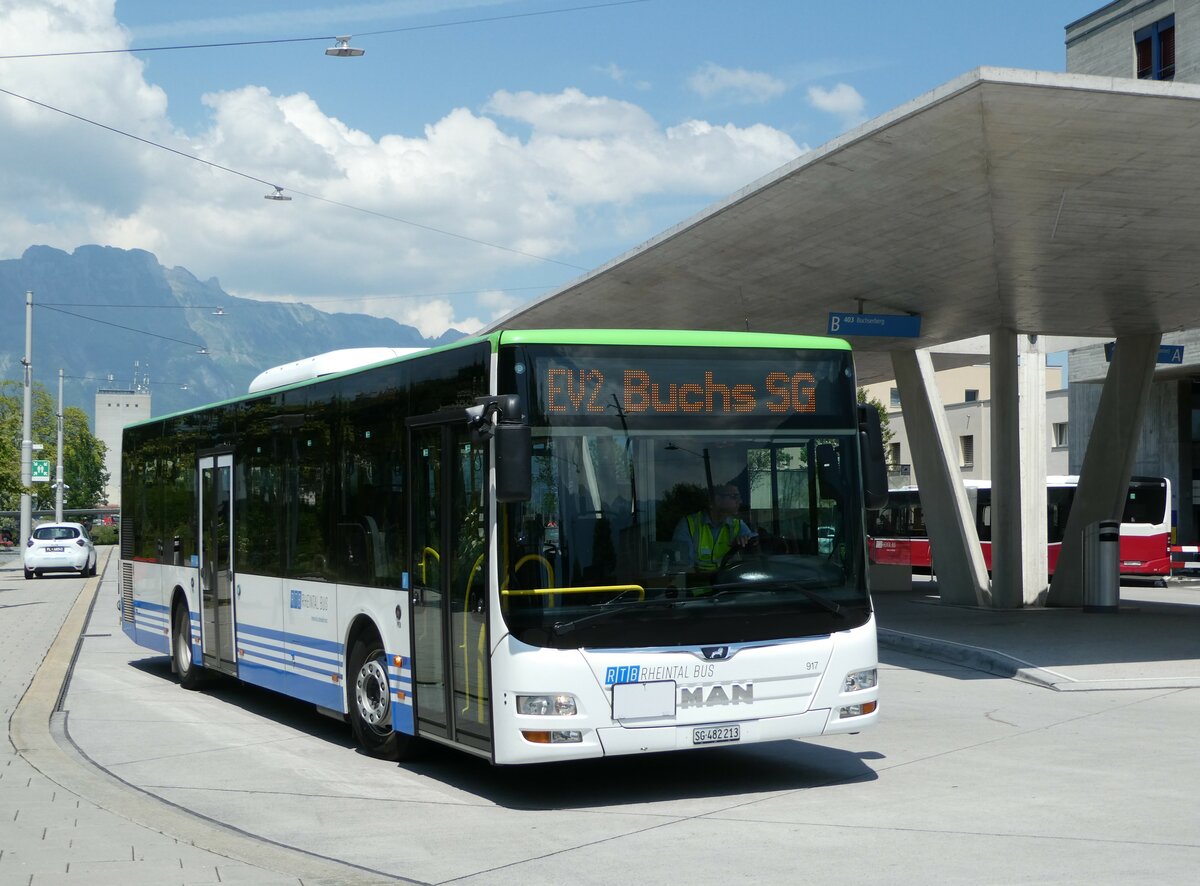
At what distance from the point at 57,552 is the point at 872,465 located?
37.9 m

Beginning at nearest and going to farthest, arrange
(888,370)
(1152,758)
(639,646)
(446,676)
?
(639,646) → (446,676) → (1152,758) → (888,370)

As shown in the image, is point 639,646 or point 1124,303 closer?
point 639,646

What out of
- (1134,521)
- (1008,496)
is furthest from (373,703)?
(1134,521)

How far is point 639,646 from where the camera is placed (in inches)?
338

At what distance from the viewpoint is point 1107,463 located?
2448 cm

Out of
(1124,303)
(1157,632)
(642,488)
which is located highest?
(1124,303)

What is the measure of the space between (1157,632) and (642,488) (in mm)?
12803

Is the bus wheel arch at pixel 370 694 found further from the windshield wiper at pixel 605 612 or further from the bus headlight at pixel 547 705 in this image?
the windshield wiper at pixel 605 612

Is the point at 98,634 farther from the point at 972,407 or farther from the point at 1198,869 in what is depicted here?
the point at 972,407

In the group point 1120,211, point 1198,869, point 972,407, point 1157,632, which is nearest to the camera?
point 1198,869

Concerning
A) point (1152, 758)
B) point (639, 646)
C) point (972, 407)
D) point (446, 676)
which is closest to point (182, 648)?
point (446, 676)

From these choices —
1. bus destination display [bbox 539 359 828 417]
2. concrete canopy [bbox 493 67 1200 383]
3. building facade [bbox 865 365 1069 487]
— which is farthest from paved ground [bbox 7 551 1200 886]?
building facade [bbox 865 365 1069 487]

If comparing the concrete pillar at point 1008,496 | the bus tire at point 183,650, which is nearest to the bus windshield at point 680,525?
the bus tire at point 183,650

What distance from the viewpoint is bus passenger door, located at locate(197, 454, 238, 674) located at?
45.8 ft
